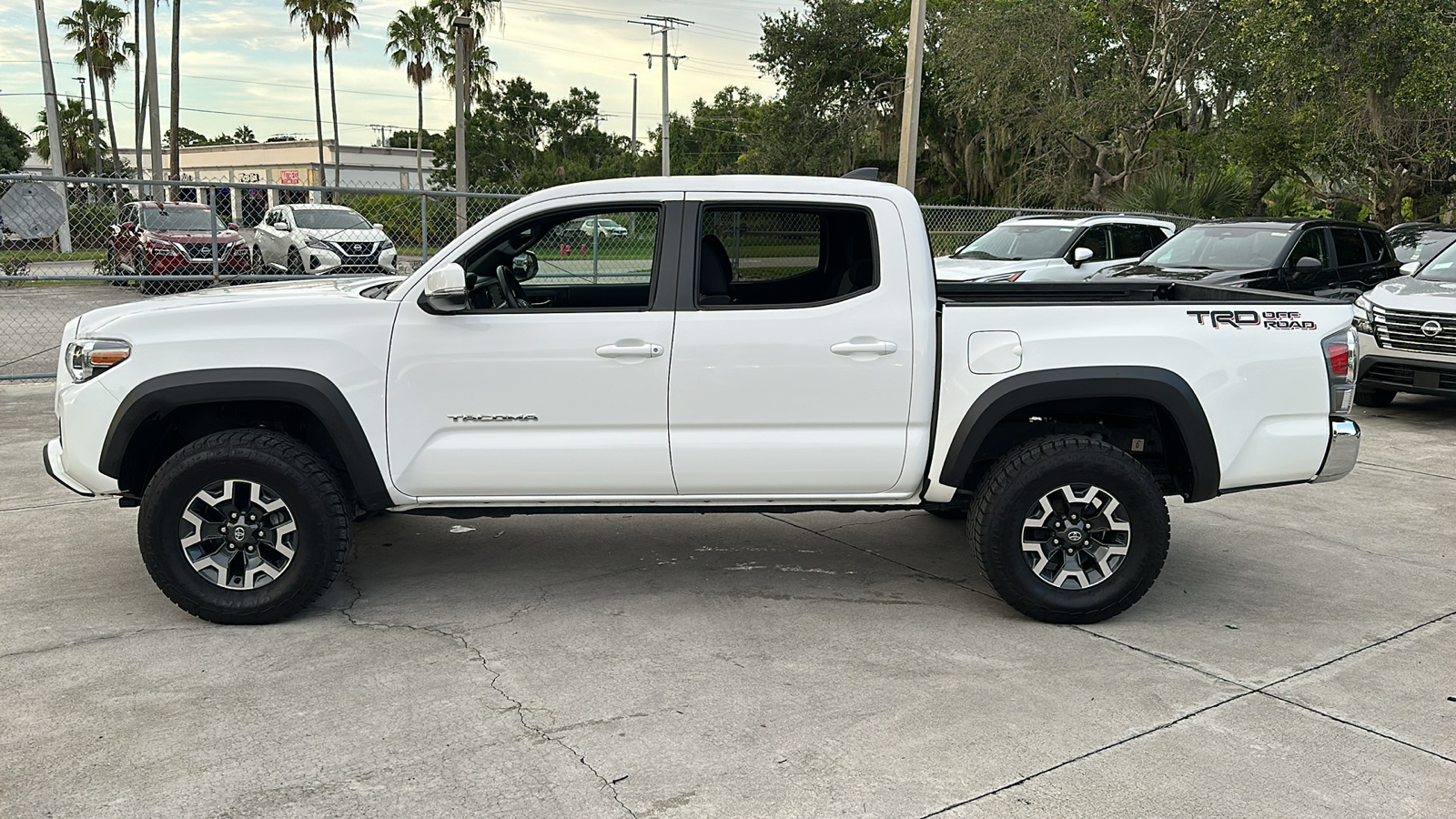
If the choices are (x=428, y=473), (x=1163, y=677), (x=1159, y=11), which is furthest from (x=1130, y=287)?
(x=1159, y=11)

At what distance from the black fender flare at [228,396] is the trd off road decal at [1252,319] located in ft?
11.5

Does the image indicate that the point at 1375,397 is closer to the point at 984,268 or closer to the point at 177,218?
the point at 984,268

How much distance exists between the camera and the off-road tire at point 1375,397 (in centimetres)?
1098

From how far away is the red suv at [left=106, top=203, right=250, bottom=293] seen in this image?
1387 cm

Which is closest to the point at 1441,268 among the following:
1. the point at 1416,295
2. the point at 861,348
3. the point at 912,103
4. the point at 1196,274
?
the point at 1416,295

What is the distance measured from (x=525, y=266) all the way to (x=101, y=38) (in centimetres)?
5604

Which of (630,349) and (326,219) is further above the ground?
(326,219)

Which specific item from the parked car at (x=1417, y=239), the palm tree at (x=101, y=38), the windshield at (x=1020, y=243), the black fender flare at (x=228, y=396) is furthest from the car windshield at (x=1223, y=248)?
the palm tree at (x=101, y=38)

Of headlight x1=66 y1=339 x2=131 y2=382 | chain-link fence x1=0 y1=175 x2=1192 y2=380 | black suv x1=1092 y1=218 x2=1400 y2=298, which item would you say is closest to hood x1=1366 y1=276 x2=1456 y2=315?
black suv x1=1092 y1=218 x2=1400 y2=298

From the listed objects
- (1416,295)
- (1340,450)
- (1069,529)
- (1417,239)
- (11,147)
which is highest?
(11,147)

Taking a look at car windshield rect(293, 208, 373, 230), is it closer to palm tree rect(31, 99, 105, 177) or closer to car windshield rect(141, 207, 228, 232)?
car windshield rect(141, 207, 228, 232)

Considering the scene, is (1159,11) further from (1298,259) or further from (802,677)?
(802,677)

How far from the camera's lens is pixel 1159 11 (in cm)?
2461

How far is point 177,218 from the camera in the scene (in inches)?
690
